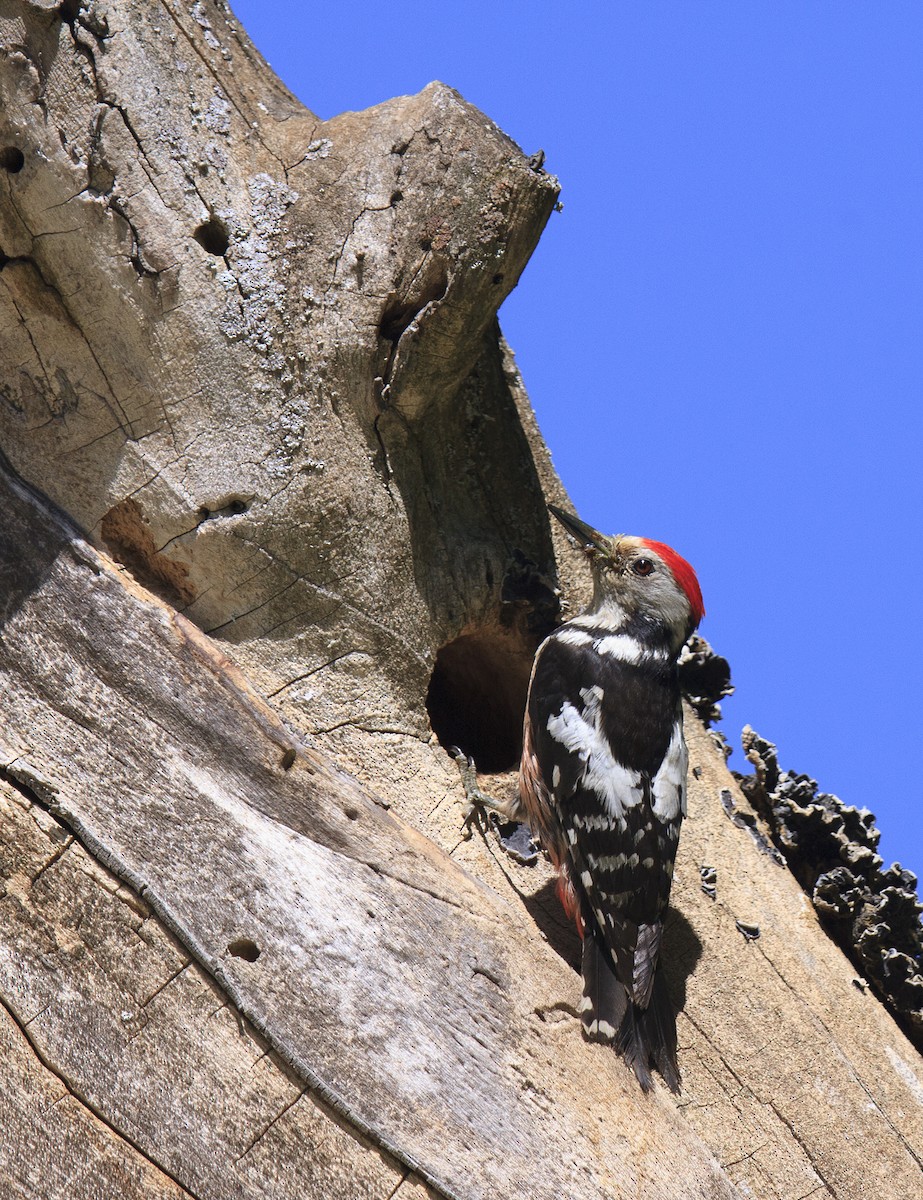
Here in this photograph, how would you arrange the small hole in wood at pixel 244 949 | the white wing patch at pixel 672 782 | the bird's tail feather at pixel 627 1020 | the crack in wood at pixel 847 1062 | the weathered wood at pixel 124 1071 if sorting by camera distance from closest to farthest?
1. the weathered wood at pixel 124 1071
2. the small hole in wood at pixel 244 949
3. the bird's tail feather at pixel 627 1020
4. the crack in wood at pixel 847 1062
5. the white wing patch at pixel 672 782

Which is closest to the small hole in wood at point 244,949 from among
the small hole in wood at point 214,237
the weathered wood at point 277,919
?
the weathered wood at point 277,919

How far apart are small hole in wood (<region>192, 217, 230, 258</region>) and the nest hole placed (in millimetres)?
1508

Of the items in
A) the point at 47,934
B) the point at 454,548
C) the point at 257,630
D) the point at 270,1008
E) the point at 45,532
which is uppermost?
the point at 454,548

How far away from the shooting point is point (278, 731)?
2945mm

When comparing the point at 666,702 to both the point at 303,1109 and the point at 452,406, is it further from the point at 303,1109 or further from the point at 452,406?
the point at 303,1109

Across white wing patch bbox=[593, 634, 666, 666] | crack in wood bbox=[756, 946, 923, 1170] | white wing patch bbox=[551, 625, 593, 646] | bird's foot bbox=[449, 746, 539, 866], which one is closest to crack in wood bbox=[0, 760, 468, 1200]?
bird's foot bbox=[449, 746, 539, 866]

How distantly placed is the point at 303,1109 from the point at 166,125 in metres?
2.33

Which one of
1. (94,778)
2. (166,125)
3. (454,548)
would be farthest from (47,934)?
(166,125)

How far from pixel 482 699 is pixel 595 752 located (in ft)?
2.51

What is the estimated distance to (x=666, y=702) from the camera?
397 cm

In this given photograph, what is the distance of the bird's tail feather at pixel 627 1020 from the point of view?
286 cm

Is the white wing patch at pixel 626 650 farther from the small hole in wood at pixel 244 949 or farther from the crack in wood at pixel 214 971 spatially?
the crack in wood at pixel 214 971

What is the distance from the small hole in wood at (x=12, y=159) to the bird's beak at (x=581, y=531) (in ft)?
6.03

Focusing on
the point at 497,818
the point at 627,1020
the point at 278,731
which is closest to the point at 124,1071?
the point at 278,731
